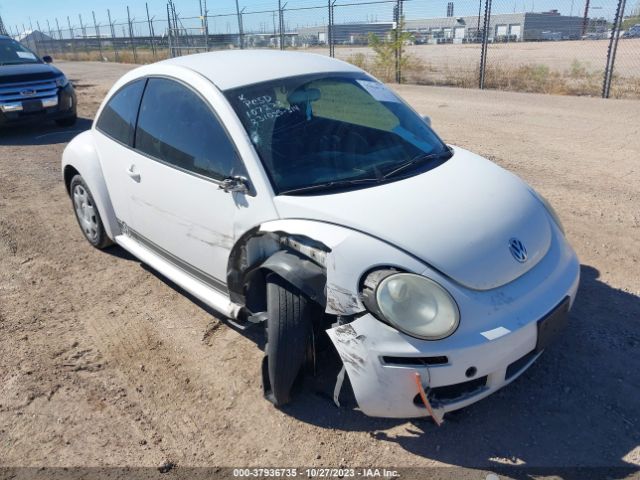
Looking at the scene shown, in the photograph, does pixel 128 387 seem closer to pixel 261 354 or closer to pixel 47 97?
pixel 261 354

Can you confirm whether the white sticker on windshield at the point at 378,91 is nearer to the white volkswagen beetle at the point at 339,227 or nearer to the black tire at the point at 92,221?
the white volkswagen beetle at the point at 339,227

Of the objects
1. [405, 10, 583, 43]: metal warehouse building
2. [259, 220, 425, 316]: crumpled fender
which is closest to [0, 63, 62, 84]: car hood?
[259, 220, 425, 316]: crumpled fender

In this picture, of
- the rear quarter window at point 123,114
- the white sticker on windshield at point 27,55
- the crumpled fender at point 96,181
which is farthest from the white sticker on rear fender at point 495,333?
the white sticker on windshield at point 27,55

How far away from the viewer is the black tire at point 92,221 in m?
4.61

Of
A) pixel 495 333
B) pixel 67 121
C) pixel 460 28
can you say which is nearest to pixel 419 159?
pixel 495 333

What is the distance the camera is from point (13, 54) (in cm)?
1042

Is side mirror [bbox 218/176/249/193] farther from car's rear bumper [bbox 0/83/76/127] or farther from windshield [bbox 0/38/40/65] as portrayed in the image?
windshield [bbox 0/38/40/65]

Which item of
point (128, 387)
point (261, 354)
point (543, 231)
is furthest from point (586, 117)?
point (128, 387)

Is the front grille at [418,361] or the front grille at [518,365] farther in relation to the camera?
the front grille at [518,365]

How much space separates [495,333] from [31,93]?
31.6 ft

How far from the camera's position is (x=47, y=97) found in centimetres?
962

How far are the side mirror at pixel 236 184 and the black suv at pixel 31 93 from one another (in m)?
8.18

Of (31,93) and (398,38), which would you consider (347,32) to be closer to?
(398,38)

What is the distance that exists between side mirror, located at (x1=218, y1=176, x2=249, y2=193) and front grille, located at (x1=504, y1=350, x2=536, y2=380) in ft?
5.35
